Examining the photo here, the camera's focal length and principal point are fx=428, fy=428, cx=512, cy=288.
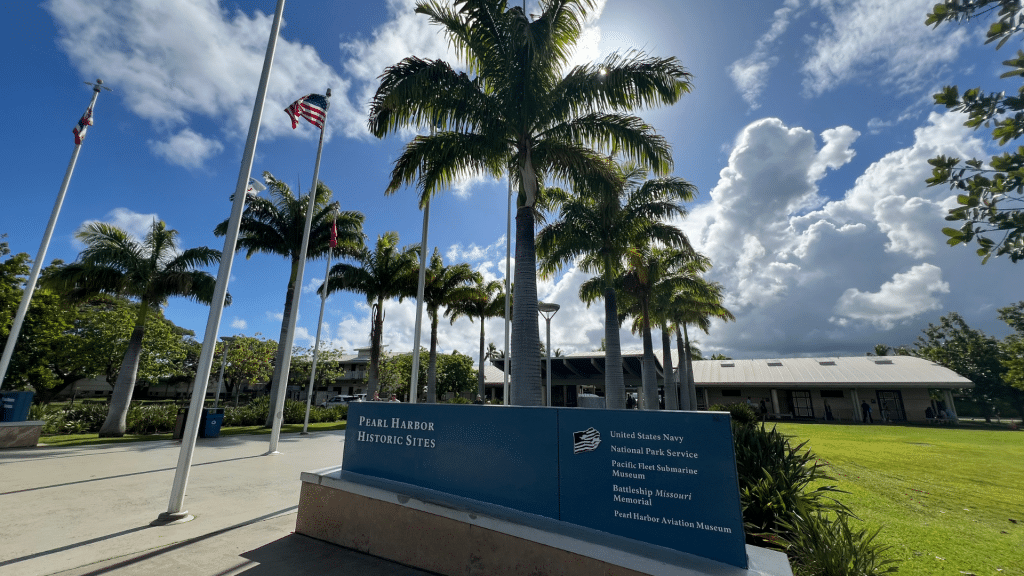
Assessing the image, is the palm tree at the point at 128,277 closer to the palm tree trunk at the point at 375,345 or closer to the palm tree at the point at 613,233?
the palm tree trunk at the point at 375,345

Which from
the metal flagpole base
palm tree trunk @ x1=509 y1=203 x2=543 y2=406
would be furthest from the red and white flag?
palm tree trunk @ x1=509 y1=203 x2=543 y2=406

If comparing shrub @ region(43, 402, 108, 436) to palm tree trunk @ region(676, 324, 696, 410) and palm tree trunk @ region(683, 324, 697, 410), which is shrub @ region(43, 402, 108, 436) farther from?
palm tree trunk @ region(683, 324, 697, 410)

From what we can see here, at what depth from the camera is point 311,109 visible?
12859 millimetres

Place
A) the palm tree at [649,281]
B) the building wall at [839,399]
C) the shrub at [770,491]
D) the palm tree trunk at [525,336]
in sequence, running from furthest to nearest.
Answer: the building wall at [839,399] < the palm tree at [649,281] < the palm tree trunk at [525,336] < the shrub at [770,491]

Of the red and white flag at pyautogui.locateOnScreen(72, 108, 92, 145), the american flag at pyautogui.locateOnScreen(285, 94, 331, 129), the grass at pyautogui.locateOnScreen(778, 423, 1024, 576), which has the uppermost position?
the american flag at pyautogui.locateOnScreen(285, 94, 331, 129)

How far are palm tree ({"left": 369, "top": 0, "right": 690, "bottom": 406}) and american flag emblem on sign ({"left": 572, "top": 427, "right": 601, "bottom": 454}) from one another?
16.4 feet

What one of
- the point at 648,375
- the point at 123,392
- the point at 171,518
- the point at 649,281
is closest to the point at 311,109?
the point at 171,518

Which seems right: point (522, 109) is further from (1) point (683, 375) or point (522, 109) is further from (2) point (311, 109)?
(1) point (683, 375)

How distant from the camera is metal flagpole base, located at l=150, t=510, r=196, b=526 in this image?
561 centimetres

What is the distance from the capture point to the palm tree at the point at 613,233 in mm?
15484

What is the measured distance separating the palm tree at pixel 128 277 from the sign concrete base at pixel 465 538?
52.4ft

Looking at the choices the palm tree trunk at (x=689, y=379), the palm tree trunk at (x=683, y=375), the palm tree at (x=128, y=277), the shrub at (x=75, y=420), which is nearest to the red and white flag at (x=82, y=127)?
Result: the palm tree at (x=128, y=277)

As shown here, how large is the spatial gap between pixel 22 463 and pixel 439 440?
11.6 metres

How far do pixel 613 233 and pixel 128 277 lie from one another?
740 inches
